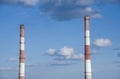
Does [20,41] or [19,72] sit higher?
[20,41]

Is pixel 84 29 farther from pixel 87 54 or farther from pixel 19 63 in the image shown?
pixel 19 63

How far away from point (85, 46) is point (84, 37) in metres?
0.56

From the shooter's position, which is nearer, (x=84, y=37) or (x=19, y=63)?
(x=84, y=37)

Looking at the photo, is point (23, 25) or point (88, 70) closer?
point (88, 70)

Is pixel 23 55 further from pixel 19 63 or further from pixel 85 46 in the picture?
pixel 85 46

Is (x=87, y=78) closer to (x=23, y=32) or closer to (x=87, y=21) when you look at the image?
(x=87, y=21)

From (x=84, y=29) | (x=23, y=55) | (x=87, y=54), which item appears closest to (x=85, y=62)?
(x=87, y=54)

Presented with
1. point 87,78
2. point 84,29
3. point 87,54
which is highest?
point 84,29

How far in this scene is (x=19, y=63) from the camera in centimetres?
2577

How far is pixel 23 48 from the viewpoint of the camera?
26.0 meters

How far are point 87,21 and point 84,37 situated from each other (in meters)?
1.03

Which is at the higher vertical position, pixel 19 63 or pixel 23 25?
pixel 23 25

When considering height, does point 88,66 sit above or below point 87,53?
below

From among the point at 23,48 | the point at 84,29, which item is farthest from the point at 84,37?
the point at 23,48
